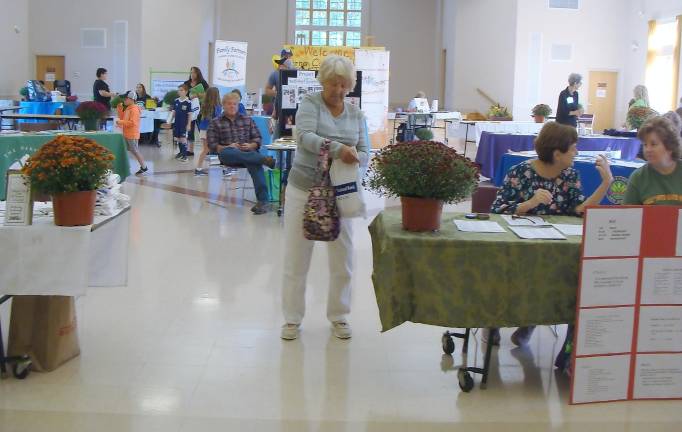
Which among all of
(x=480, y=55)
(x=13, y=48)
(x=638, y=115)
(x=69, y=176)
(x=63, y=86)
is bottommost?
(x=69, y=176)

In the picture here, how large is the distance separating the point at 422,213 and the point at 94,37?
60.9ft

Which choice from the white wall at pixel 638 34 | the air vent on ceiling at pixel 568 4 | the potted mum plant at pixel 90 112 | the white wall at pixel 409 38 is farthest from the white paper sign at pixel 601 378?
the white wall at pixel 409 38

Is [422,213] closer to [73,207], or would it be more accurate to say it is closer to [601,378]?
[601,378]

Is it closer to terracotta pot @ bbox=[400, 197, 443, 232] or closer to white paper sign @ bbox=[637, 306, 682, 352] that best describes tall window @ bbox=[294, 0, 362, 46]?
terracotta pot @ bbox=[400, 197, 443, 232]

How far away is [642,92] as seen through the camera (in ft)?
31.3

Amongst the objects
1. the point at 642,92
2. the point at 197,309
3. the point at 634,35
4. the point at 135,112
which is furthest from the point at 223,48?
the point at 634,35

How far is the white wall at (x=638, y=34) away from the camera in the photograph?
19.3 meters

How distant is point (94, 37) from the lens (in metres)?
19.8

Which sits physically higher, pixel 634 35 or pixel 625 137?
pixel 634 35

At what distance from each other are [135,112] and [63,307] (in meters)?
7.36

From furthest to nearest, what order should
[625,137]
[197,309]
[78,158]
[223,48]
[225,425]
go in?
[223,48], [625,137], [197,309], [78,158], [225,425]

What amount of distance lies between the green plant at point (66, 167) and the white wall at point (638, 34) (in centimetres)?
1846

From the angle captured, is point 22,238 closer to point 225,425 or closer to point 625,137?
point 225,425

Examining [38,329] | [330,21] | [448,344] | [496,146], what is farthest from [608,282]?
[330,21]
